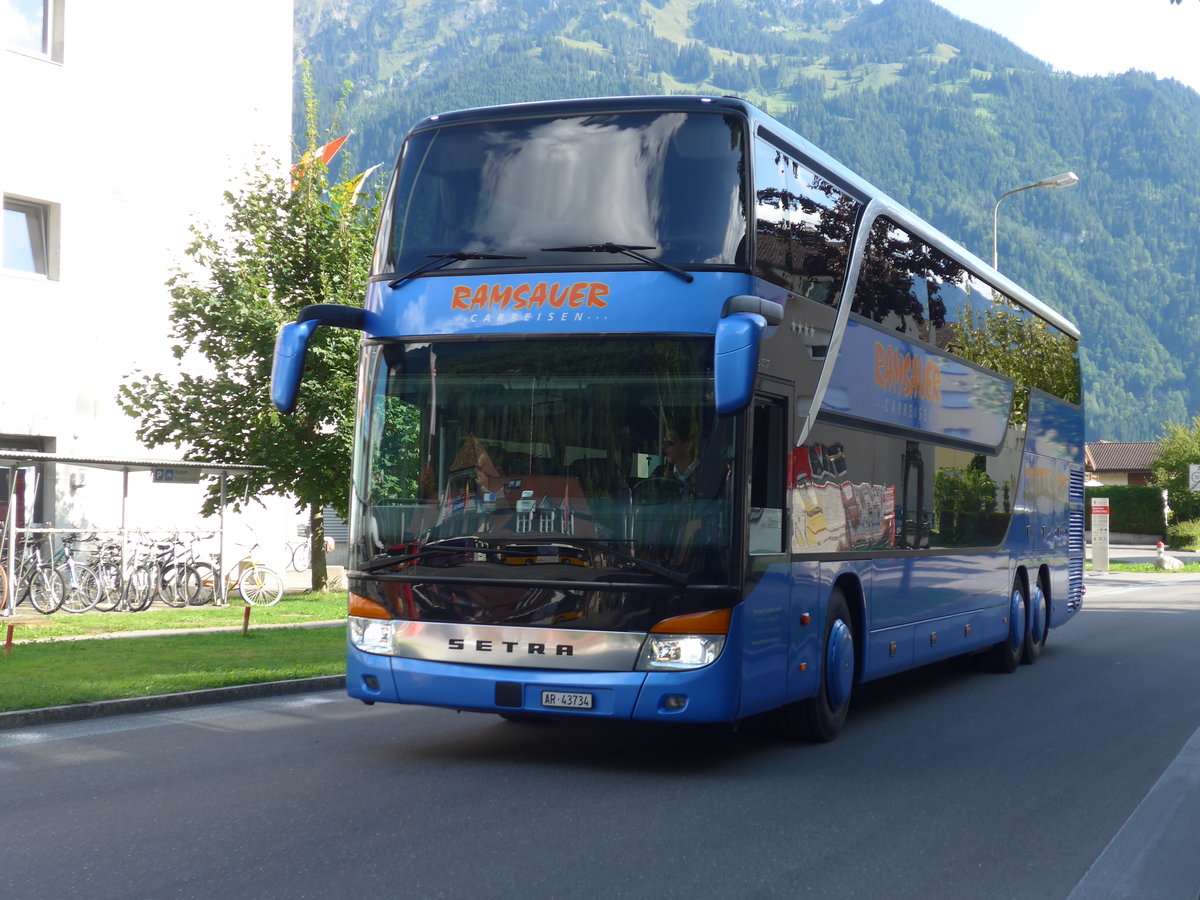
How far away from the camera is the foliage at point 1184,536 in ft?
231

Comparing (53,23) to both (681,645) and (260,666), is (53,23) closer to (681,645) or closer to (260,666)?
(260,666)

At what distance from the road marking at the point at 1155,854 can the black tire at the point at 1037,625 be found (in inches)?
308

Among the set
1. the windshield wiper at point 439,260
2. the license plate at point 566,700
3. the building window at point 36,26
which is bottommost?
the license plate at point 566,700

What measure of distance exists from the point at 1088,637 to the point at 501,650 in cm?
1417

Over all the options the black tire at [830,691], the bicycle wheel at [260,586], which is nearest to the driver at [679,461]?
the black tire at [830,691]

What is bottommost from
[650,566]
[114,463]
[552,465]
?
[650,566]

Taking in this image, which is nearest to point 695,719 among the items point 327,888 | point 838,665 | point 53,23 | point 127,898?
point 838,665

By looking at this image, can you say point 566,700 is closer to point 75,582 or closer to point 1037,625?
point 1037,625

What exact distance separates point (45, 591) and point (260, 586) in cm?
386

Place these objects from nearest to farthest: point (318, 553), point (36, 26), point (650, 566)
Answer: point (650, 566) → point (36, 26) → point (318, 553)

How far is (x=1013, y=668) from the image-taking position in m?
15.6

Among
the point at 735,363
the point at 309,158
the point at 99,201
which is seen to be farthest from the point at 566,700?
the point at 99,201

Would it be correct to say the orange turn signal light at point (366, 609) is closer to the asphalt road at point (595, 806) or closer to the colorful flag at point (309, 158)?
the asphalt road at point (595, 806)

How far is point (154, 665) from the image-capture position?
13.7m
